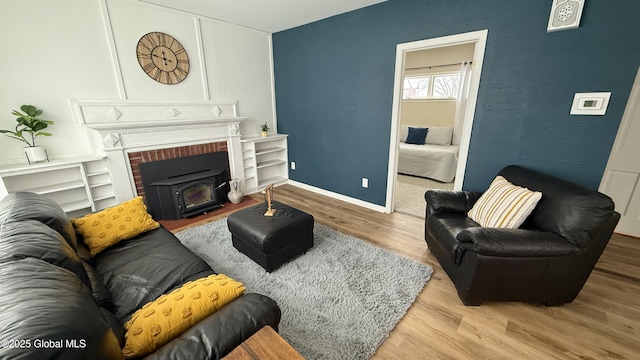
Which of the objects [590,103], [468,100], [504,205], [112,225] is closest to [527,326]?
[504,205]

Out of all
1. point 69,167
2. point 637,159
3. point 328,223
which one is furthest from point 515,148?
point 69,167

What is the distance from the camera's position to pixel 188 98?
325cm

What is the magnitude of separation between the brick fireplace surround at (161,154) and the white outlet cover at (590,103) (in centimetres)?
380

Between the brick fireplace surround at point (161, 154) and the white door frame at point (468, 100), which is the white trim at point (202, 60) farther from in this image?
the white door frame at point (468, 100)

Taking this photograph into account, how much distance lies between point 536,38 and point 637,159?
5.53 feet

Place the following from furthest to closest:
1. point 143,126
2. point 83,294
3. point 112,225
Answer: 1. point 143,126
2. point 112,225
3. point 83,294

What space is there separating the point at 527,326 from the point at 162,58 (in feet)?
13.9

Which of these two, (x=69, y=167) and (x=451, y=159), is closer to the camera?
(x=69, y=167)

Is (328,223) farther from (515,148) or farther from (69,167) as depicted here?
(69,167)

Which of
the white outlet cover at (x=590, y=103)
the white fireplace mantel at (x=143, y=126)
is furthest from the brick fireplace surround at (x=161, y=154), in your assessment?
the white outlet cover at (x=590, y=103)

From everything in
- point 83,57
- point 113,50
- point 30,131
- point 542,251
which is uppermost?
point 113,50

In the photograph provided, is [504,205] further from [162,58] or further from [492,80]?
[162,58]

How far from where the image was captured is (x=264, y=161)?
4383mm

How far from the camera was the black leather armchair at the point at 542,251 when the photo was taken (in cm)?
152
